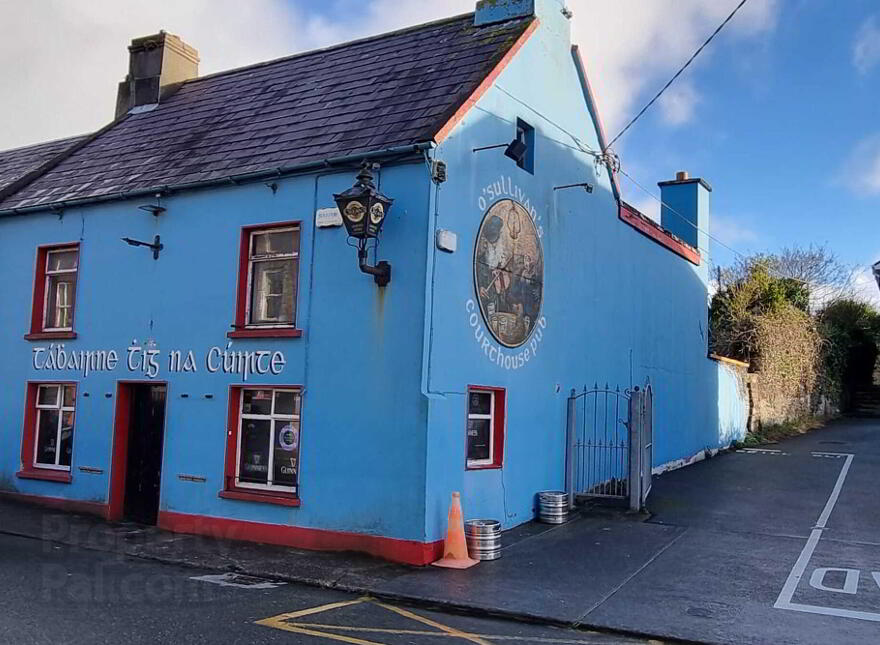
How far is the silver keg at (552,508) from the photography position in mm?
12141

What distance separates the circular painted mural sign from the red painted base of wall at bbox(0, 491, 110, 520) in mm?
6888

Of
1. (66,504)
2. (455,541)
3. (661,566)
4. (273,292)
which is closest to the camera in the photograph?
(661,566)

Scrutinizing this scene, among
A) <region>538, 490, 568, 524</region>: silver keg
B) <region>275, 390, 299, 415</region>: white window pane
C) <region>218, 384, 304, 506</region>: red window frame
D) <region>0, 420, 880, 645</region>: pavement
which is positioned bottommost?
<region>0, 420, 880, 645</region>: pavement

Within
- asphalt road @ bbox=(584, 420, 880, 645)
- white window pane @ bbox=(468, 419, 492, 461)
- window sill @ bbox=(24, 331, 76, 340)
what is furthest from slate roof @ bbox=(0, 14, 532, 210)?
asphalt road @ bbox=(584, 420, 880, 645)

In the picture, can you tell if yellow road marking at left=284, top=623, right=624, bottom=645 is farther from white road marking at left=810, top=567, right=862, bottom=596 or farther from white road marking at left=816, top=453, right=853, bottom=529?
white road marking at left=816, top=453, right=853, bottom=529

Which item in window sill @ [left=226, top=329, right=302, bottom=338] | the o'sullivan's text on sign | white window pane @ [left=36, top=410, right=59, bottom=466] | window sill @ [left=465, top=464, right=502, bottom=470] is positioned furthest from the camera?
white window pane @ [left=36, top=410, right=59, bottom=466]

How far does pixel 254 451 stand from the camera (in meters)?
11.4

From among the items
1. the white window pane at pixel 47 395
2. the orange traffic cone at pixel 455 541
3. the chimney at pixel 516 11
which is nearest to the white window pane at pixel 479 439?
the orange traffic cone at pixel 455 541

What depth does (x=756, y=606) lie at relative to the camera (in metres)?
7.94

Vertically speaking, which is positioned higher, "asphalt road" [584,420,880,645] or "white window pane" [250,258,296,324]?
"white window pane" [250,258,296,324]

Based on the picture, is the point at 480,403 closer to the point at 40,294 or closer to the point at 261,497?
the point at 261,497

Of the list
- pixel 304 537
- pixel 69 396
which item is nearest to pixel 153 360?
pixel 69 396

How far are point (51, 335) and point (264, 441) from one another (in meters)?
4.96

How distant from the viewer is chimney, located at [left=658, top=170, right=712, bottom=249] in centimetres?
2025
